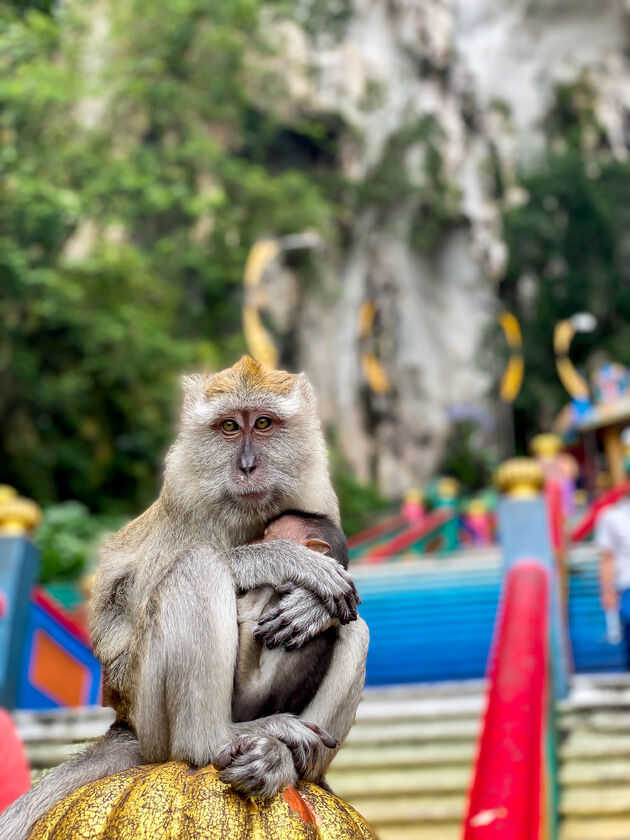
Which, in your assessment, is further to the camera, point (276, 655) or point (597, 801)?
point (597, 801)

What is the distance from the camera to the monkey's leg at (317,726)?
1433 millimetres

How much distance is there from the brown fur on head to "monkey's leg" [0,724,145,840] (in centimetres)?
49

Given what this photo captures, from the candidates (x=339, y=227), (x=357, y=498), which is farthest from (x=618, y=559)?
(x=339, y=227)

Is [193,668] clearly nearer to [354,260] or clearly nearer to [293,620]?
[293,620]

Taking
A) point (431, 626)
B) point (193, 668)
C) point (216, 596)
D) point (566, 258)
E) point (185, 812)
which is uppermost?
point (566, 258)

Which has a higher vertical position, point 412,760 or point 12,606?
point 12,606

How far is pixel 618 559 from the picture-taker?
4.90m

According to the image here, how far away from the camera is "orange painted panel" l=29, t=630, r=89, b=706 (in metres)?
5.43

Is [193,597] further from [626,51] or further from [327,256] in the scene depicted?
[626,51]

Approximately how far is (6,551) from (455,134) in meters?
27.3

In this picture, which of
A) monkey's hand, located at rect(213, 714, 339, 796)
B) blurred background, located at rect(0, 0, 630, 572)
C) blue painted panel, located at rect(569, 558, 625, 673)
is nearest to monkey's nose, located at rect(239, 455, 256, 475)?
monkey's hand, located at rect(213, 714, 339, 796)

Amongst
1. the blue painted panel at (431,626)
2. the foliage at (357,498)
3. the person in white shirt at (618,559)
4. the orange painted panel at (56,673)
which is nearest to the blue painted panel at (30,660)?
the orange painted panel at (56,673)

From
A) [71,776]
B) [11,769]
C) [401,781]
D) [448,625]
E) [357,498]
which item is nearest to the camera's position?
[71,776]

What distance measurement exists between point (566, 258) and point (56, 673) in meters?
25.9
